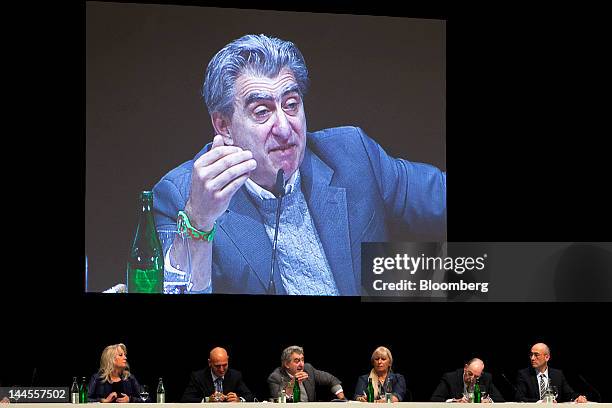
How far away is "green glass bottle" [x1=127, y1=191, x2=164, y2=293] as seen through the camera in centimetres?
741

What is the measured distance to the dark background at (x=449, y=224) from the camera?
756 centimetres

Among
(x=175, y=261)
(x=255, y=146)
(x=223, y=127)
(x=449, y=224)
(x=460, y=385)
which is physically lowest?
(x=460, y=385)

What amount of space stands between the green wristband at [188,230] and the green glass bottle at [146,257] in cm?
16

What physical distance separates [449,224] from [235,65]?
1793 millimetres

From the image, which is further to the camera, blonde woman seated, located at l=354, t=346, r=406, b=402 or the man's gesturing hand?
the man's gesturing hand

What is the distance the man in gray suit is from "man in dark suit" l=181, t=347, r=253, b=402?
175mm

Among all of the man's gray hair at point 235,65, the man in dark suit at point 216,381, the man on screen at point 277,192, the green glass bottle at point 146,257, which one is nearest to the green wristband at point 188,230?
the man on screen at point 277,192

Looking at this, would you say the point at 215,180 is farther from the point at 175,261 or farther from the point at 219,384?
the point at 219,384

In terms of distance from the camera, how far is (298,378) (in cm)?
682

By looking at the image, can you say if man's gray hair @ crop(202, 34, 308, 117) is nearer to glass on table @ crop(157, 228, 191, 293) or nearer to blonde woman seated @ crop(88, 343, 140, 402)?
glass on table @ crop(157, 228, 191, 293)

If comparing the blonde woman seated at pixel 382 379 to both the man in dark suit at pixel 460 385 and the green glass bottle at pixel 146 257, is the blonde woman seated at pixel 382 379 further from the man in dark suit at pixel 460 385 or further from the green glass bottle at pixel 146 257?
the green glass bottle at pixel 146 257

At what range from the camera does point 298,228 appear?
306 inches

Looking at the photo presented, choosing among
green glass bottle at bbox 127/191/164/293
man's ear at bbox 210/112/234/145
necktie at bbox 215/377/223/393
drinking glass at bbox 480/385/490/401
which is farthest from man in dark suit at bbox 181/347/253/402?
man's ear at bbox 210/112/234/145

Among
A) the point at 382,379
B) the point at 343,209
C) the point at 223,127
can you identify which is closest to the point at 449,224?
the point at 343,209
